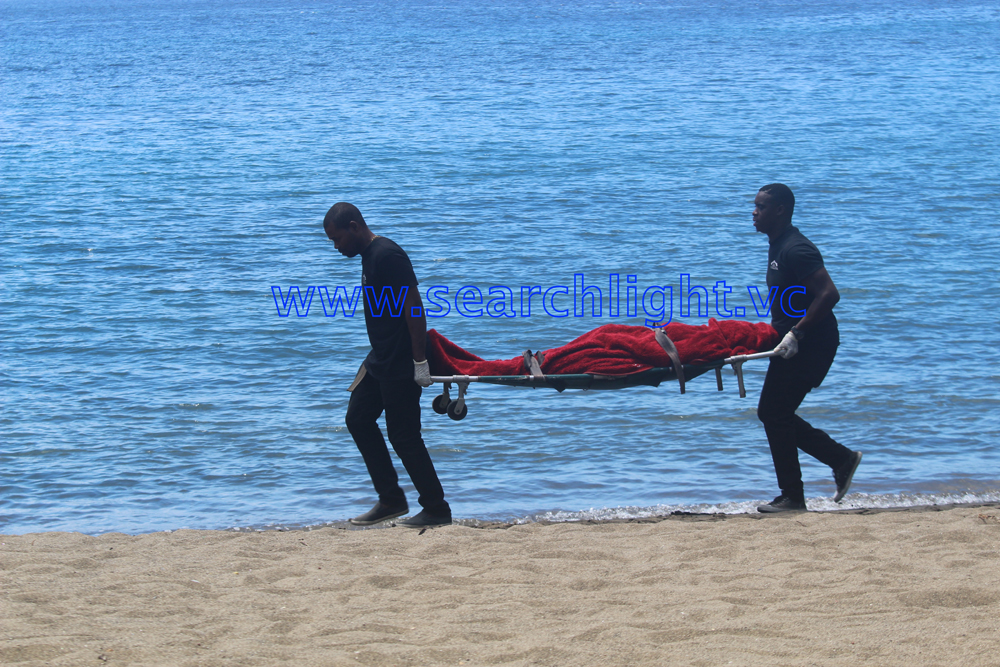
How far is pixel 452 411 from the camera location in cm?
626

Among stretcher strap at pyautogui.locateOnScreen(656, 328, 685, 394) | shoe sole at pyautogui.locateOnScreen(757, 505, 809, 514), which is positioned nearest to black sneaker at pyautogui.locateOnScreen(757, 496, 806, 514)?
shoe sole at pyautogui.locateOnScreen(757, 505, 809, 514)

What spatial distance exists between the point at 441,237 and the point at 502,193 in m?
3.28

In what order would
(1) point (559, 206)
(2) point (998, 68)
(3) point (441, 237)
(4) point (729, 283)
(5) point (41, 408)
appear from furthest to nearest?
(2) point (998, 68), (1) point (559, 206), (3) point (441, 237), (4) point (729, 283), (5) point (41, 408)

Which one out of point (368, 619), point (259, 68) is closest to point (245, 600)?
point (368, 619)

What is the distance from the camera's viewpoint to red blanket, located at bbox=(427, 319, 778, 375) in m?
6.04

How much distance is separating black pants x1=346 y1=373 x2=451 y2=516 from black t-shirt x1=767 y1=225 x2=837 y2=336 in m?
2.16

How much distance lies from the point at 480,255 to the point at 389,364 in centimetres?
1025

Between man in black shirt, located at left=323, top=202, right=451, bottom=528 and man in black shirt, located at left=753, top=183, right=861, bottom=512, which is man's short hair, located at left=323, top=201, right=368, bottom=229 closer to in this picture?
man in black shirt, located at left=323, top=202, right=451, bottom=528

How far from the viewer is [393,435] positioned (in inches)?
245

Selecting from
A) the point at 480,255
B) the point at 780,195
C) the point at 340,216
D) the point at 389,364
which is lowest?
the point at 480,255

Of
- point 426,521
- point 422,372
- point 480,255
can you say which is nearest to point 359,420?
point 422,372

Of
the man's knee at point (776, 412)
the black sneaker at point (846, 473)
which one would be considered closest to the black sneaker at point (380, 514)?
the man's knee at point (776, 412)

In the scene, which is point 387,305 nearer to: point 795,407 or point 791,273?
point 791,273

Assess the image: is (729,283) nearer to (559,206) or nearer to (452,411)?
(559,206)
